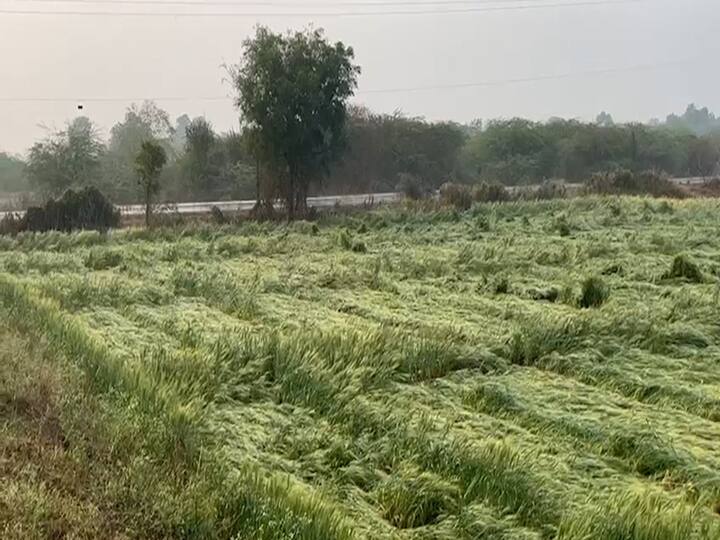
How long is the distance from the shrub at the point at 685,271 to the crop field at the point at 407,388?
26 millimetres

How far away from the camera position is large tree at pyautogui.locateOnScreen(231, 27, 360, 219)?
19.7 m

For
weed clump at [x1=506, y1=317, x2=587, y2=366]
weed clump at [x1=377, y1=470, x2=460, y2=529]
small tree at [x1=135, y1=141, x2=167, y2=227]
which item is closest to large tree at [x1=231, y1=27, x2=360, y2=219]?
small tree at [x1=135, y1=141, x2=167, y2=227]

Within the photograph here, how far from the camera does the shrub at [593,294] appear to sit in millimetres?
7535

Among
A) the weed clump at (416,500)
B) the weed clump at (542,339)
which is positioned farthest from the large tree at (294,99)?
the weed clump at (416,500)

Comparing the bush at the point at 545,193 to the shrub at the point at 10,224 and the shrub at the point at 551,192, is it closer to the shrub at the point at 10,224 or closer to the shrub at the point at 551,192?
the shrub at the point at 551,192

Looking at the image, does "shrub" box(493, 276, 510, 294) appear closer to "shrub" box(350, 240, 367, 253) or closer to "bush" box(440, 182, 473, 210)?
"shrub" box(350, 240, 367, 253)

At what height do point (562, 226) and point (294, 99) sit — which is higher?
point (294, 99)

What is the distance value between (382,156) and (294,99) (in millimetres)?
11373

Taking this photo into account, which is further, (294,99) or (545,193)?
(545,193)

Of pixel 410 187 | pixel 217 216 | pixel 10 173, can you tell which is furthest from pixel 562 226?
pixel 10 173

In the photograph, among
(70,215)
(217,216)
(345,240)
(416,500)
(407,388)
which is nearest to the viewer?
(416,500)

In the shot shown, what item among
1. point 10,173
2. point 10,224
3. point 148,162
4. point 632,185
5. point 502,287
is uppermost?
point 10,173

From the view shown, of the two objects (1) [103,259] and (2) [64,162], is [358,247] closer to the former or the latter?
(1) [103,259]

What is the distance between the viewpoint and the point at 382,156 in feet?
101
